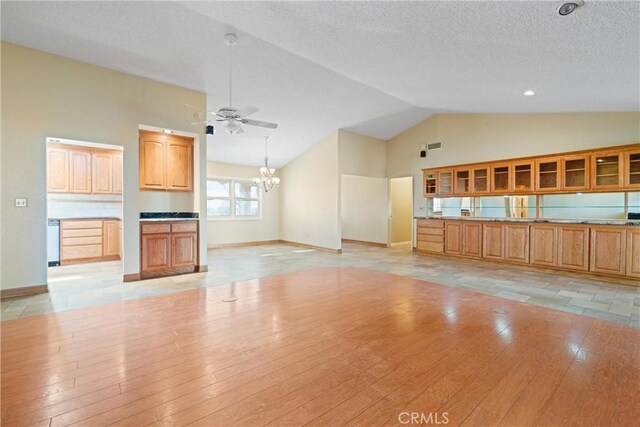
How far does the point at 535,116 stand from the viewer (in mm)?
6086

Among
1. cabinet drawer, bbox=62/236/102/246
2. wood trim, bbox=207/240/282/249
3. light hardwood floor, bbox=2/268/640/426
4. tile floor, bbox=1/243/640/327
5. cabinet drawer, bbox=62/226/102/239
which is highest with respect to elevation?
cabinet drawer, bbox=62/226/102/239

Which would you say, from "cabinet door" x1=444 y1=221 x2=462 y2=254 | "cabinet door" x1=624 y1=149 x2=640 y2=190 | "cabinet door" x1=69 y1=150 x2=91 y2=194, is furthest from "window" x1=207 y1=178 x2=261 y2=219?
"cabinet door" x1=624 y1=149 x2=640 y2=190

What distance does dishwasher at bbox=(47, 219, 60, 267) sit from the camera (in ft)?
19.2

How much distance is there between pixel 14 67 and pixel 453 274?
7.10m

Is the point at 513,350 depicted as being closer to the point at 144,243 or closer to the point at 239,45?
the point at 239,45

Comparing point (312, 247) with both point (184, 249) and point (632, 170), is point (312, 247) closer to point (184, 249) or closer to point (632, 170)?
point (184, 249)

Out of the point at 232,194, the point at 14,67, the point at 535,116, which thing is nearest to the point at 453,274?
the point at 535,116

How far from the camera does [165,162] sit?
5.45m

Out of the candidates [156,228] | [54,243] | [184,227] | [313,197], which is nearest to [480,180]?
[313,197]

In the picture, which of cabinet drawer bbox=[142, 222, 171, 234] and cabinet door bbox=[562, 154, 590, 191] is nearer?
cabinet drawer bbox=[142, 222, 171, 234]

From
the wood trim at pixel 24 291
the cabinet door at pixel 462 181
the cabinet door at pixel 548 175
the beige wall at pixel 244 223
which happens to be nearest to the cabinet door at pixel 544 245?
the cabinet door at pixel 548 175

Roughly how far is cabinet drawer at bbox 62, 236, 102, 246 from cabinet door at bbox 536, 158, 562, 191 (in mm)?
9183

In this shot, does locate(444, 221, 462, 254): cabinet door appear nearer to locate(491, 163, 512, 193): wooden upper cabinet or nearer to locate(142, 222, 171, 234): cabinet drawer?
locate(491, 163, 512, 193): wooden upper cabinet

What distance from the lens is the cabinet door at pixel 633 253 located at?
4668 mm
